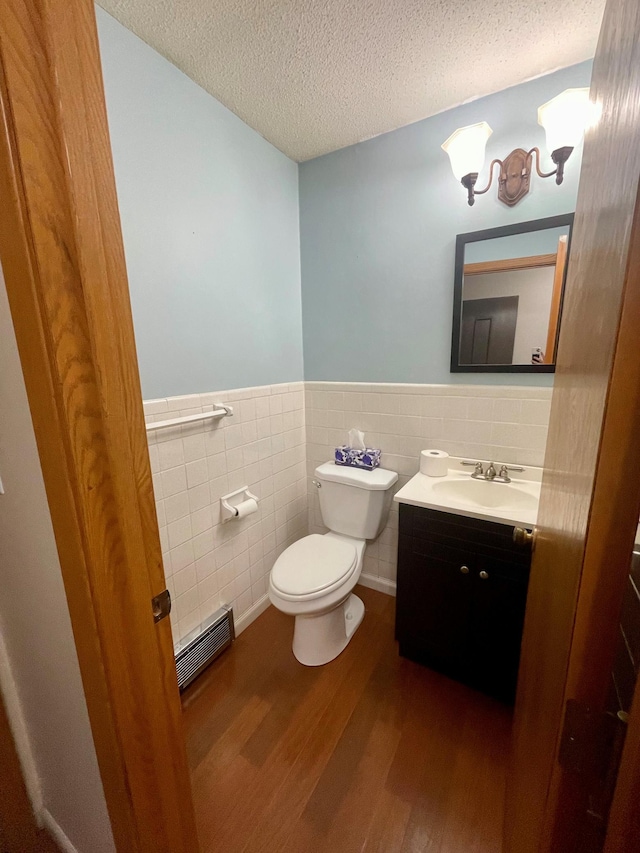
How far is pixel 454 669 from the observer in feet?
4.59

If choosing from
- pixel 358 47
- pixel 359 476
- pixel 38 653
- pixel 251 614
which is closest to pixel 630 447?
pixel 38 653

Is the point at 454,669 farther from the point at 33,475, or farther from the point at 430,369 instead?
the point at 33,475

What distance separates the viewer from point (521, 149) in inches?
52.2

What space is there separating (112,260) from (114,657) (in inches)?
25.2

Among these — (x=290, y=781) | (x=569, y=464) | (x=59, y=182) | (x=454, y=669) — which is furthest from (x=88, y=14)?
(x=454, y=669)

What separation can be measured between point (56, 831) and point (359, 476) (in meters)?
1.49

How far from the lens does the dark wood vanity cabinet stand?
1210mm

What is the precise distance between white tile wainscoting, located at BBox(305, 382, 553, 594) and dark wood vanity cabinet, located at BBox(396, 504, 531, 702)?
1.48 ft

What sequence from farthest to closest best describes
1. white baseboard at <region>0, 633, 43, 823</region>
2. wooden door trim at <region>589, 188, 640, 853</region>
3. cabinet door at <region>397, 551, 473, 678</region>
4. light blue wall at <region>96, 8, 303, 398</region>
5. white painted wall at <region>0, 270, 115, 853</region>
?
cabinet door at <region>397, 551, 473, 678</region> < light blue wall at <region>96, 8, 303, 398</region> < white baseboard at <region>0, 633, 43, 823</region> < white painted wall at <region>0, 270, 115, 853</region> < wooden door trim at <region>589, 188, 640, 853</region>

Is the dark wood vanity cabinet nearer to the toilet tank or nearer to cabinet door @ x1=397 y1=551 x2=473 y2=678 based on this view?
cabinet door @ x1=397 y1=551 x2=473 y2=678

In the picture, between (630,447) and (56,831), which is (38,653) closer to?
(56,831)

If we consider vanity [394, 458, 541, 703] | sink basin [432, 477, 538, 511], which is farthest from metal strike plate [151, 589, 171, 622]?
sink basin [432, 477, 538, 511]

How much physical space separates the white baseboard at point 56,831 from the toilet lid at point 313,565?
2.70ft

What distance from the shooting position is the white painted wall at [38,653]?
579mm
